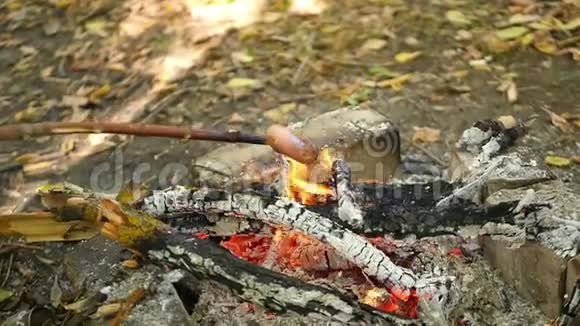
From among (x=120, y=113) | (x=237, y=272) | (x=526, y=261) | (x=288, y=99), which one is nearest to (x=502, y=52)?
(x=288, y=99)

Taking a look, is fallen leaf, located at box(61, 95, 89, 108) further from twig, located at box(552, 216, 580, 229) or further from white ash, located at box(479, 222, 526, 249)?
twig, located at box(552, 216, 580, 229)

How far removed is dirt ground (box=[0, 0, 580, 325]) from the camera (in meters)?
2.91

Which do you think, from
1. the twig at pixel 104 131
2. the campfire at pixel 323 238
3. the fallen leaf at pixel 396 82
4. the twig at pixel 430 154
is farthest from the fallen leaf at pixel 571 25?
the twig at pixel 104 131

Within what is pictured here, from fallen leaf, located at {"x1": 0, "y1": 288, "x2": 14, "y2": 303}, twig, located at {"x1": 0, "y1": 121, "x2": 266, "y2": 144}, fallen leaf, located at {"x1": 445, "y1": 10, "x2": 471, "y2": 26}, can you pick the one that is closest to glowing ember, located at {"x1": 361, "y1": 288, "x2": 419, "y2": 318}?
twig, located at {"x1": 0, "y1": 121, "x2": 266, "y2": 144}

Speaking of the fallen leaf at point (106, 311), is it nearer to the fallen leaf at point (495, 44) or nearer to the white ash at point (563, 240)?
the white ash at point (563, 240)

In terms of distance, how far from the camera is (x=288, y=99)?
3.17 m

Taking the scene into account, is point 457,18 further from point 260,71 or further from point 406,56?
point 260,71

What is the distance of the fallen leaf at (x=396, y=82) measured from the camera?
3.16 m

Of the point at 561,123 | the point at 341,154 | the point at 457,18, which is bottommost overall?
the point at 561,123

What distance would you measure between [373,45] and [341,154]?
135 centimetres

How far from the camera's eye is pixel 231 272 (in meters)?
1.54

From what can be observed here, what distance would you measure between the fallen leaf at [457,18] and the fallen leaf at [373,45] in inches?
14.4

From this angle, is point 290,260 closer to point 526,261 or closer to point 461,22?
point 526,261

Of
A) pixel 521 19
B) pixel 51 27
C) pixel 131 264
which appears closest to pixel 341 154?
pixel 131 264
